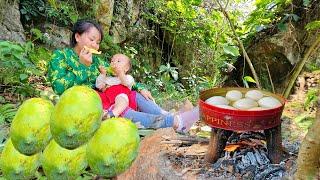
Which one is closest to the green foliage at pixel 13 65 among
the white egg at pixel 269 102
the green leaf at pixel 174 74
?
the white egg at pixel 269 102

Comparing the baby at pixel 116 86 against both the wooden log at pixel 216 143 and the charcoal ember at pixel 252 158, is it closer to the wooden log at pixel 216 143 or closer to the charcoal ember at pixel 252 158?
the wooden log at pixel 216 143

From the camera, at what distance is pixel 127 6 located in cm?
770

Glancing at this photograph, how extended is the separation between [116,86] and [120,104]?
0.54ft

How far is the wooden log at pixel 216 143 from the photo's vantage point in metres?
2.27

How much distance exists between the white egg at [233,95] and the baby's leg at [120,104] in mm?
1190

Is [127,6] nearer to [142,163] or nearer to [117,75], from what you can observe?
[117,75]

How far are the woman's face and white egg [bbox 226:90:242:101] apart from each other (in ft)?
4.03

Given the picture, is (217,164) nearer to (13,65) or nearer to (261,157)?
(261,157)

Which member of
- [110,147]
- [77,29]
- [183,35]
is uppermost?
[110,147]

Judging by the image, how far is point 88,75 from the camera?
329cm

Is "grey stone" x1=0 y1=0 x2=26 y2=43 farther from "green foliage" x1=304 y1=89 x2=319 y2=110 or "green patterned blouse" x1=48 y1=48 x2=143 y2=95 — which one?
"green foliage" x1=304 y1=89 x2=319 y2=110

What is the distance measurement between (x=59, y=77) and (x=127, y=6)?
4.88 m

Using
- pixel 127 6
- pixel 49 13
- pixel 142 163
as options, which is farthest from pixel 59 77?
pixel 127 6

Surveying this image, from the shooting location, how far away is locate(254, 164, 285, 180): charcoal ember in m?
2.13
